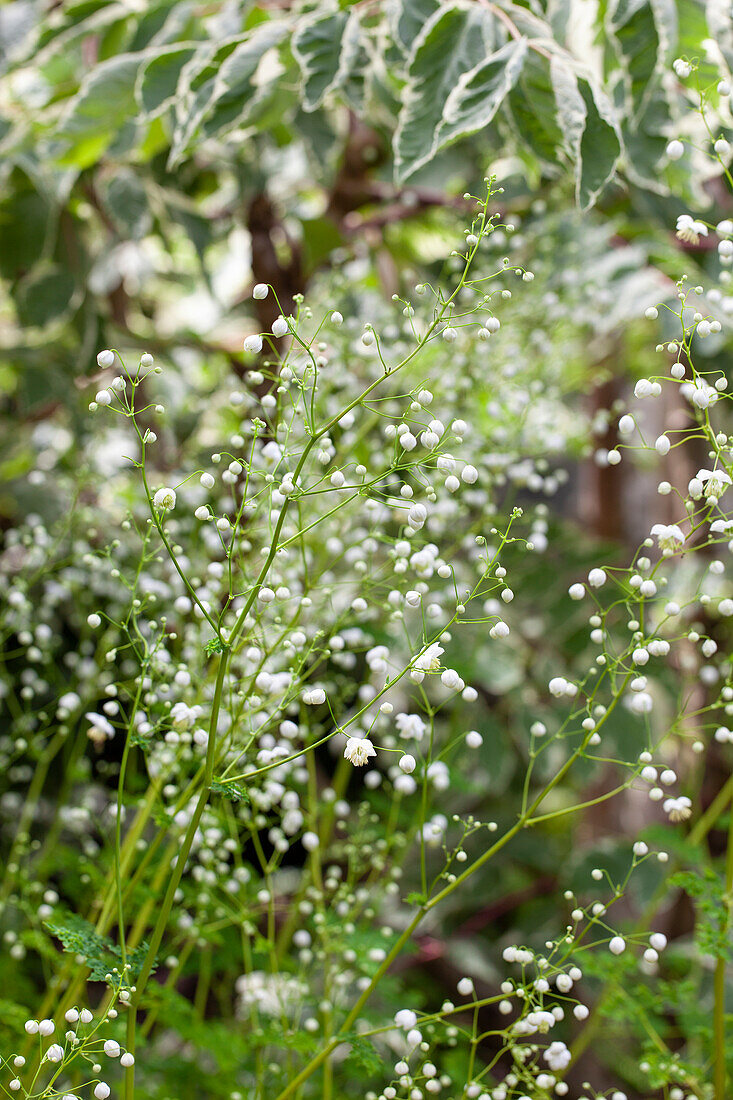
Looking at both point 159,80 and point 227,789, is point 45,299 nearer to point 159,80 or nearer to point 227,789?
point 159,80

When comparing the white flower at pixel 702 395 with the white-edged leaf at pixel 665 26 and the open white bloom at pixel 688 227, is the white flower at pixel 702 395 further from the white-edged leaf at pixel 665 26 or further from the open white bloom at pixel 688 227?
the white-edged leaf at pixel 665 26

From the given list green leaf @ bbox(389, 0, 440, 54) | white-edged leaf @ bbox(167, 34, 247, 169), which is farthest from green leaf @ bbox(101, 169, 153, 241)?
green leaf @ bbox(389, 0, 440, 54)

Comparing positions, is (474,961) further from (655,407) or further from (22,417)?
(655,407)

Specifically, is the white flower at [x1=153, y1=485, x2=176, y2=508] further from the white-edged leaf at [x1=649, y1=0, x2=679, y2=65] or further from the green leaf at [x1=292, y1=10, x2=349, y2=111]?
the white-edged leaf at [x1=649, y1=0, x2=679, y2=65]

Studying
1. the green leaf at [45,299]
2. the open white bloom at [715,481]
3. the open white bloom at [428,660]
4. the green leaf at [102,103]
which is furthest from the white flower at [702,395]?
the green leaf at [45,299]

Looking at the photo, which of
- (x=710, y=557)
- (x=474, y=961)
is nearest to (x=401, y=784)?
(x=474, y=961)

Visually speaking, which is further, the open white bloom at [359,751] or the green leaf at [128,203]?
the green leaf at [128,203]
